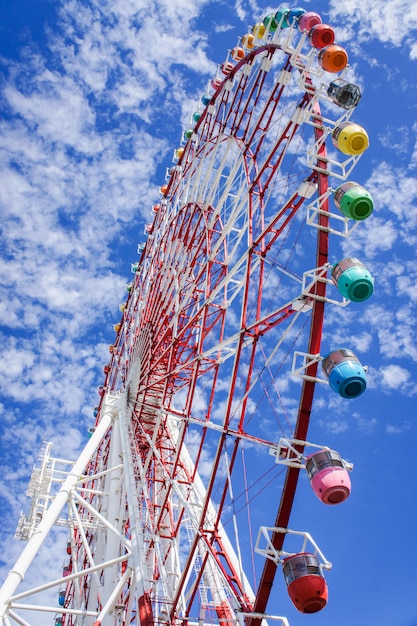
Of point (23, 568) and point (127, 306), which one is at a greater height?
point (127, 306)

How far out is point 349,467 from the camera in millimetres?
8289

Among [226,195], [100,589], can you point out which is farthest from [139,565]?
[226,195]

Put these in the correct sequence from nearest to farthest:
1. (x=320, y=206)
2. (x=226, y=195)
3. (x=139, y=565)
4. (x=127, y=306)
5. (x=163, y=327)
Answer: (x=320, y=206)
(x=139, y=565)
(x=226, y=195)
(x=163, y=327)
(x=127, y=306)

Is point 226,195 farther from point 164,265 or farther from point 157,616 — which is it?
point 157,616

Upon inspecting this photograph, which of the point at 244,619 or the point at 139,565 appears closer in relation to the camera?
the point at 244,619

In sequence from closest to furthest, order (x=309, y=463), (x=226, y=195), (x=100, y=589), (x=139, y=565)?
1. (x=309, y=463)
2. (x=139, y=565)
3. (x=100, y=589)
4. (x=226, y=195)

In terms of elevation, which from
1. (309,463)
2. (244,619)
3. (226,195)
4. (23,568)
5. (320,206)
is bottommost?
(244,619)

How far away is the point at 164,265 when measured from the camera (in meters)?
19.3

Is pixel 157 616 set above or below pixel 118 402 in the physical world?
below

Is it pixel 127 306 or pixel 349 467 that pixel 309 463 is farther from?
pixel 127 306

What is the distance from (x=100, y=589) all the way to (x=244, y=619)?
4955 millimetres

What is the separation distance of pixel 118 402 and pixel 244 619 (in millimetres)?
10388

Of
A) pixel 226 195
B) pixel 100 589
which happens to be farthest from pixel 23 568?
pixel 226 195

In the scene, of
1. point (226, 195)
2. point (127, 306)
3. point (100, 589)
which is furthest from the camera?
point (127, 306)
